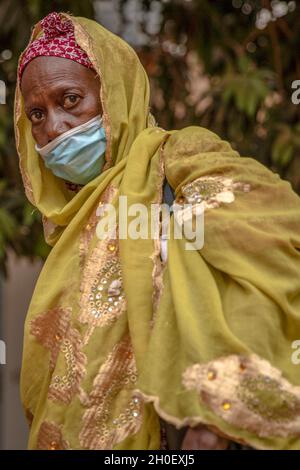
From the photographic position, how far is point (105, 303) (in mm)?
2049

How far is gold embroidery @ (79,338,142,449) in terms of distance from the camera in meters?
1.98

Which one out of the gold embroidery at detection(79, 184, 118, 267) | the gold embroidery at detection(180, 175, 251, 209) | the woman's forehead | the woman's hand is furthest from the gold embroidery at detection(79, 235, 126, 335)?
the woman's forehead

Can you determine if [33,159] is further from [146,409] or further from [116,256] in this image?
[146,409]

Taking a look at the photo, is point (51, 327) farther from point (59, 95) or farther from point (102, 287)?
point (59, 95)

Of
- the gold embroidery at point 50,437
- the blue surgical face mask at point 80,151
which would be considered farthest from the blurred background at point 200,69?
the gold embroidery at point 50,437

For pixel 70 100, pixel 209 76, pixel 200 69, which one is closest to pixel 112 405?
pixel 70 100

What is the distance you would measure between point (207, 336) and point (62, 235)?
566mm

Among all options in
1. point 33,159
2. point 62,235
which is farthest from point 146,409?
point 33,159

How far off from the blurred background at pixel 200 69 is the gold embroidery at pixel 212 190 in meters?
1.75

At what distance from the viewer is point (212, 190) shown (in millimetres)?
1985

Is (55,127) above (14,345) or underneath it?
above

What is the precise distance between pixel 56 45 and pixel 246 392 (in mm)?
1128

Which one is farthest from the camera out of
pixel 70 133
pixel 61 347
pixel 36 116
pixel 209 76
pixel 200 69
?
pixel 200 69

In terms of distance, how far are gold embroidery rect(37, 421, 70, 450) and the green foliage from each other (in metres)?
1.59
